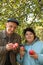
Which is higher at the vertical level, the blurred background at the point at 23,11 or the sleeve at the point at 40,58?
the blurred background at the point at 23,11

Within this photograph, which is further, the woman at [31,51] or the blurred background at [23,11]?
the blurred background at [23,11]

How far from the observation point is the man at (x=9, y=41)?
11.8 feet

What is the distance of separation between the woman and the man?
0.37 feet

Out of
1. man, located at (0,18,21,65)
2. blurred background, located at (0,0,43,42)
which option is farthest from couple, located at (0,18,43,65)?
blurred background, located at (0,0,43,42)

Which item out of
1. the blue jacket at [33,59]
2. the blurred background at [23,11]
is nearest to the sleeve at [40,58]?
the blue jacket at [33,59]

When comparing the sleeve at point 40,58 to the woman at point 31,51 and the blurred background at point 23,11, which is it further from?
the blurred background at point 23,11

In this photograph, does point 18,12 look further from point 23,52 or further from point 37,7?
point 23,52

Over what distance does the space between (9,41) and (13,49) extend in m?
0.22

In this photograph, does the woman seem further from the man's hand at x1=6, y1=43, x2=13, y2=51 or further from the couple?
the man's hand at x1=6, y1=43, x2=13, y2=51

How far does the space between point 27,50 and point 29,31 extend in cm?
28

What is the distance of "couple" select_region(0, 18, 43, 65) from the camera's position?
3.55 meters

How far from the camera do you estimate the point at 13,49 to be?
11.6ft

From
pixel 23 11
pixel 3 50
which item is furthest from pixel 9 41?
pixel 23 11

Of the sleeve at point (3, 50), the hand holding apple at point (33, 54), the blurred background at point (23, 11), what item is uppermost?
the blurred background at point (23, 11)
